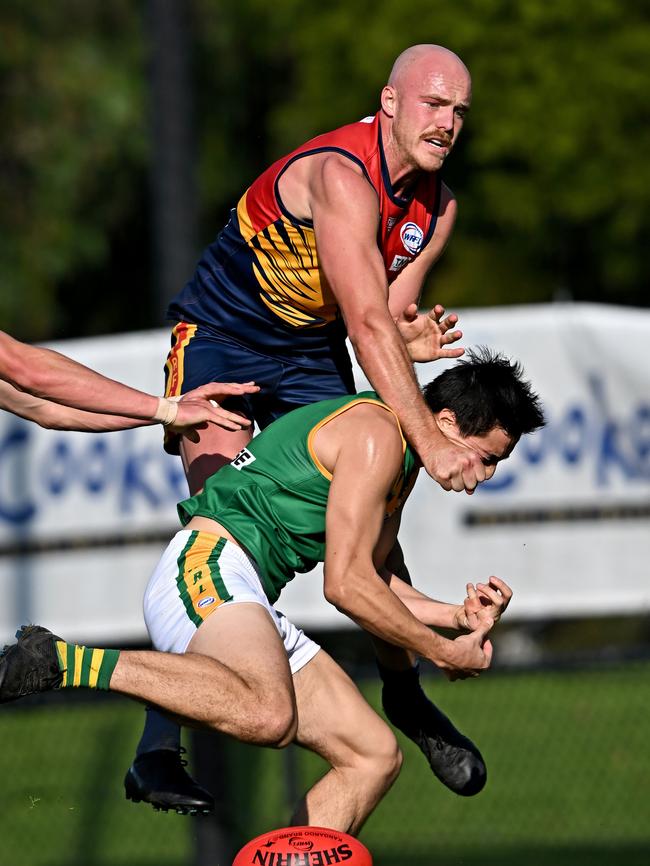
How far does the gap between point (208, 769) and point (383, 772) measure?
8.99 feet

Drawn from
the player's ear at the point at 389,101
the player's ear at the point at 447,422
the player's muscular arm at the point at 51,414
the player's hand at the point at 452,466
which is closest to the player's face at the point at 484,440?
the player's ear at the point at 447,422

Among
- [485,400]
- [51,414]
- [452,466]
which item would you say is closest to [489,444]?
[485,400]

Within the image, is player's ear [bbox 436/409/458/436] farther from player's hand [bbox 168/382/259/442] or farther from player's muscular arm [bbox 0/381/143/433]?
player's muscular arm [bbox 0/381/143/433]

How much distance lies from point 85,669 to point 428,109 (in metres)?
2.20

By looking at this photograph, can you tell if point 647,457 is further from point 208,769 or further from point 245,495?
point 245,495

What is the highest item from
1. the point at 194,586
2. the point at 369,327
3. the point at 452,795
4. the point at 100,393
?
the point at 369,327

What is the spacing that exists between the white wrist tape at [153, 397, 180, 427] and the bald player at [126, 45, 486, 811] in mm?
555

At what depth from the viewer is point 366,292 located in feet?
15.8

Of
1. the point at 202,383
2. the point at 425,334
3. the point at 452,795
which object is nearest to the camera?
the point at 425,334

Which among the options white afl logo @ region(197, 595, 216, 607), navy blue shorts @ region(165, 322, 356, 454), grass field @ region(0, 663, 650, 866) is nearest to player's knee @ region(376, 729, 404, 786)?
white afl logo @ region(197, 595, 216, 607)

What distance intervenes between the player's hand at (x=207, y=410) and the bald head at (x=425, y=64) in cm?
121

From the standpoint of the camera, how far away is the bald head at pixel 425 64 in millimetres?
4992

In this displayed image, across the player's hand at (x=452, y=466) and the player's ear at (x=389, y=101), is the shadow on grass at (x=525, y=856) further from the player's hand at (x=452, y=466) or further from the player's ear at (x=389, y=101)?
the player's ear at (x=389, y=101)

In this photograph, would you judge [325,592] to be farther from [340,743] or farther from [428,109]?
[428,109]
